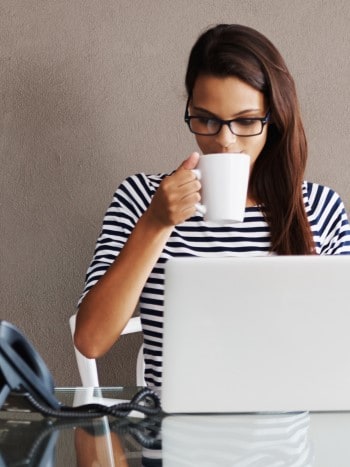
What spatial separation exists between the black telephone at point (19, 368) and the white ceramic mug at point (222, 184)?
1.20 feet

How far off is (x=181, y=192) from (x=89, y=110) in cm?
86

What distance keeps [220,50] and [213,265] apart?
71cm

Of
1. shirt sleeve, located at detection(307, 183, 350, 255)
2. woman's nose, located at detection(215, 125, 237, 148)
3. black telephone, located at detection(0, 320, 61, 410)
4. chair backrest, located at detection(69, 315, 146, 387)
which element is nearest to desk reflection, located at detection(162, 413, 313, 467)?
black telephone, located at detection(0, 320, 61, 410)

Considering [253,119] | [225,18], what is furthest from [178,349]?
[225,18]

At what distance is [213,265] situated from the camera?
0.97m

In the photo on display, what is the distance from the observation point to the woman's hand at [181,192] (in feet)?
4.09

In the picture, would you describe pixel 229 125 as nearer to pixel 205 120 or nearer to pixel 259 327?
pixel 205 120

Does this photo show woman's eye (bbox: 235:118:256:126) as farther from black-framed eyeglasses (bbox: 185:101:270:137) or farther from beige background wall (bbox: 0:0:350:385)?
beige background wall (bbox: 0:0:350:385)

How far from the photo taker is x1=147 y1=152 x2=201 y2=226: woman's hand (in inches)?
49.1

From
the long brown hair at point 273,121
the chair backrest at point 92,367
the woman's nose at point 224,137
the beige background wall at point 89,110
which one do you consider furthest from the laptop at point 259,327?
the beige background wall at point 89,110

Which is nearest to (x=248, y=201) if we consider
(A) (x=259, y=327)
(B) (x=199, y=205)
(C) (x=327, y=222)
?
(C) (x=327, y=222)

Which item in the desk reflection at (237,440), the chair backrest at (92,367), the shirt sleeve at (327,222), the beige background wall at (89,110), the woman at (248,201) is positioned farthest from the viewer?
the beige background wall at (89,110)

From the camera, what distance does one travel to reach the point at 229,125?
4.92ft

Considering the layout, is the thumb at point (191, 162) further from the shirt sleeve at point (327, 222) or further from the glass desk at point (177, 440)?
the shirt sleeve at point (327, 222)
